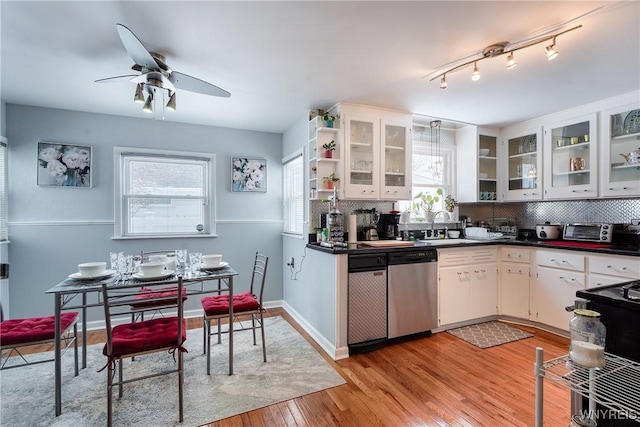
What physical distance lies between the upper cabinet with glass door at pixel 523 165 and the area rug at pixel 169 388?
324cm

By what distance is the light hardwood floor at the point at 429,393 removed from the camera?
1865 millimetres

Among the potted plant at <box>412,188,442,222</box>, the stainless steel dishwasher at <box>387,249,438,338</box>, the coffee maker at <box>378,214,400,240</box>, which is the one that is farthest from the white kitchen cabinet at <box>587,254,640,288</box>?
the coffee maker at <box>378,214,400,240</box>

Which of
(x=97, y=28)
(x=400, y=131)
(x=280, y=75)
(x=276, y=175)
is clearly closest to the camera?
(x=97, y=28)

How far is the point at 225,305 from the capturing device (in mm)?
2521

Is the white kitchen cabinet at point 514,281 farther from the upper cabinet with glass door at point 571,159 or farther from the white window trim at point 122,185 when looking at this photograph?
the white window trim at point 122,185

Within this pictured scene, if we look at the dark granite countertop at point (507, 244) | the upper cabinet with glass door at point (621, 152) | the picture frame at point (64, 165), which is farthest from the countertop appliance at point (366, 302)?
the picture frame at point (64, 165)

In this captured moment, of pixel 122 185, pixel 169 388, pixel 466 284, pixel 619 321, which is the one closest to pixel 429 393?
pixel 619 321

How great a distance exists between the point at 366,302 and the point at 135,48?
2.59 metres

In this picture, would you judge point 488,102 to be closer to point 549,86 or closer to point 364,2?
point 549,86

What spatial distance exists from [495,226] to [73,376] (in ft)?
16.6

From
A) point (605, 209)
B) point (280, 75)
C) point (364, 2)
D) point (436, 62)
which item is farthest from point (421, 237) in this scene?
point (364, 2)

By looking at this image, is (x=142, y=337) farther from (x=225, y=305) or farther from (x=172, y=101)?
(x=172, y=101)

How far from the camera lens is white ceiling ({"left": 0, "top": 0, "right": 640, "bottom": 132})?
5.49ft

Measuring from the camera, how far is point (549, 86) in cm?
269
